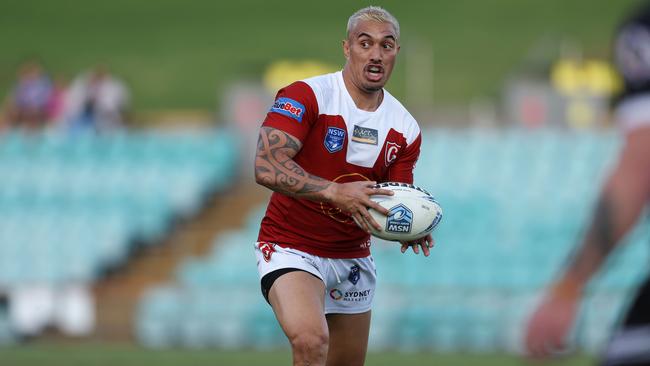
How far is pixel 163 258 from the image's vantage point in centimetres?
1833

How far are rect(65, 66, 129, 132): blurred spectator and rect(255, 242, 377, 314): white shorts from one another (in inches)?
550

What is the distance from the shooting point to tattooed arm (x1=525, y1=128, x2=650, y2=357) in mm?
4293

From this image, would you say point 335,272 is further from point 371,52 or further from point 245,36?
point 245,36

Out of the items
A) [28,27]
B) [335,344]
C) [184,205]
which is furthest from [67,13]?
[335,344]

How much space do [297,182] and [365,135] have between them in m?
0.64

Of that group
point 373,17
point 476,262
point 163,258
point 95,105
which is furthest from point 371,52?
point 95,105

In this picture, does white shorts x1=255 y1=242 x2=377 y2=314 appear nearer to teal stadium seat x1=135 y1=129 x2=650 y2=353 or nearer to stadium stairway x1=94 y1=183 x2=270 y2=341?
teal stadium seat x1=135 y1=129 x2=650 y2=353

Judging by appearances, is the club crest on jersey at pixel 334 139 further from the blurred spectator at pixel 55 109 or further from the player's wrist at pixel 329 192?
the blurred spectator at pixel 55 109

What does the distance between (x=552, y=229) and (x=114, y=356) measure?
21.1 feet

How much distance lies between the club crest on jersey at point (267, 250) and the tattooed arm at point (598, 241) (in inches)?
109

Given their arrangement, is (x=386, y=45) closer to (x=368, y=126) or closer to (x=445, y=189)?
(x=368, y=126)

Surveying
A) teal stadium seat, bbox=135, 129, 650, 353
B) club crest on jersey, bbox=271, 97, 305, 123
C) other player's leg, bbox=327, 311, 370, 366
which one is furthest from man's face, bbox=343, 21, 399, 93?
teal stadium seat, bbox=135, 129, 650, 353

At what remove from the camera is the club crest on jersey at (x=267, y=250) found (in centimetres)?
701

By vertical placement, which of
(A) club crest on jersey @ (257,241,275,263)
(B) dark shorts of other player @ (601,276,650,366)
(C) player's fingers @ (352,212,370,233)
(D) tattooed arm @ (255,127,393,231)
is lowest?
(A) club crest on jersey @ (257,241,275,263)
